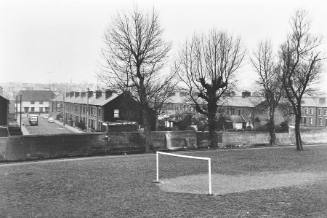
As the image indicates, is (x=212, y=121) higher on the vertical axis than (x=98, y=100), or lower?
lower

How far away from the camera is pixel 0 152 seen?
27219 mm

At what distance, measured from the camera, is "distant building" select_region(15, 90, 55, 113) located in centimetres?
12338

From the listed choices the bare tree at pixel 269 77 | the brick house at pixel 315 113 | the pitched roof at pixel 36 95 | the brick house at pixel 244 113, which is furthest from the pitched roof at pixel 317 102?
the pitched roof at pixel 36 95

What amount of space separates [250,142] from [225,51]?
10.5 meters

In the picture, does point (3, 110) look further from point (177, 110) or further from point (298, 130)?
point (298, 130)

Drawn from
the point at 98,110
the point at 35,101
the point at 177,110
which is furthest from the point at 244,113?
the point at 35,101

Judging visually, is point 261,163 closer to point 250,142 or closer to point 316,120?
point 250,142

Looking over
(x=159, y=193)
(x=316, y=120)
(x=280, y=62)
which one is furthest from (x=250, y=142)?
(x=316, y=120)

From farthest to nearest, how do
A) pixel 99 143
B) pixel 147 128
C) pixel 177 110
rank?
pixel 177 110 → pixel 147 128 → pixel 99 143

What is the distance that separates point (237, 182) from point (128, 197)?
5768mm

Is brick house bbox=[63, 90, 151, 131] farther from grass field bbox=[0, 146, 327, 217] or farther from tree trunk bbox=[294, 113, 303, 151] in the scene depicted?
grass field bbox=[0, 146, 327, 217]

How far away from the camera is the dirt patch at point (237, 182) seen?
1577cm

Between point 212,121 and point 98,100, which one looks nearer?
point 212,121

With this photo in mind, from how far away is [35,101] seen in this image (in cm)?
12506
